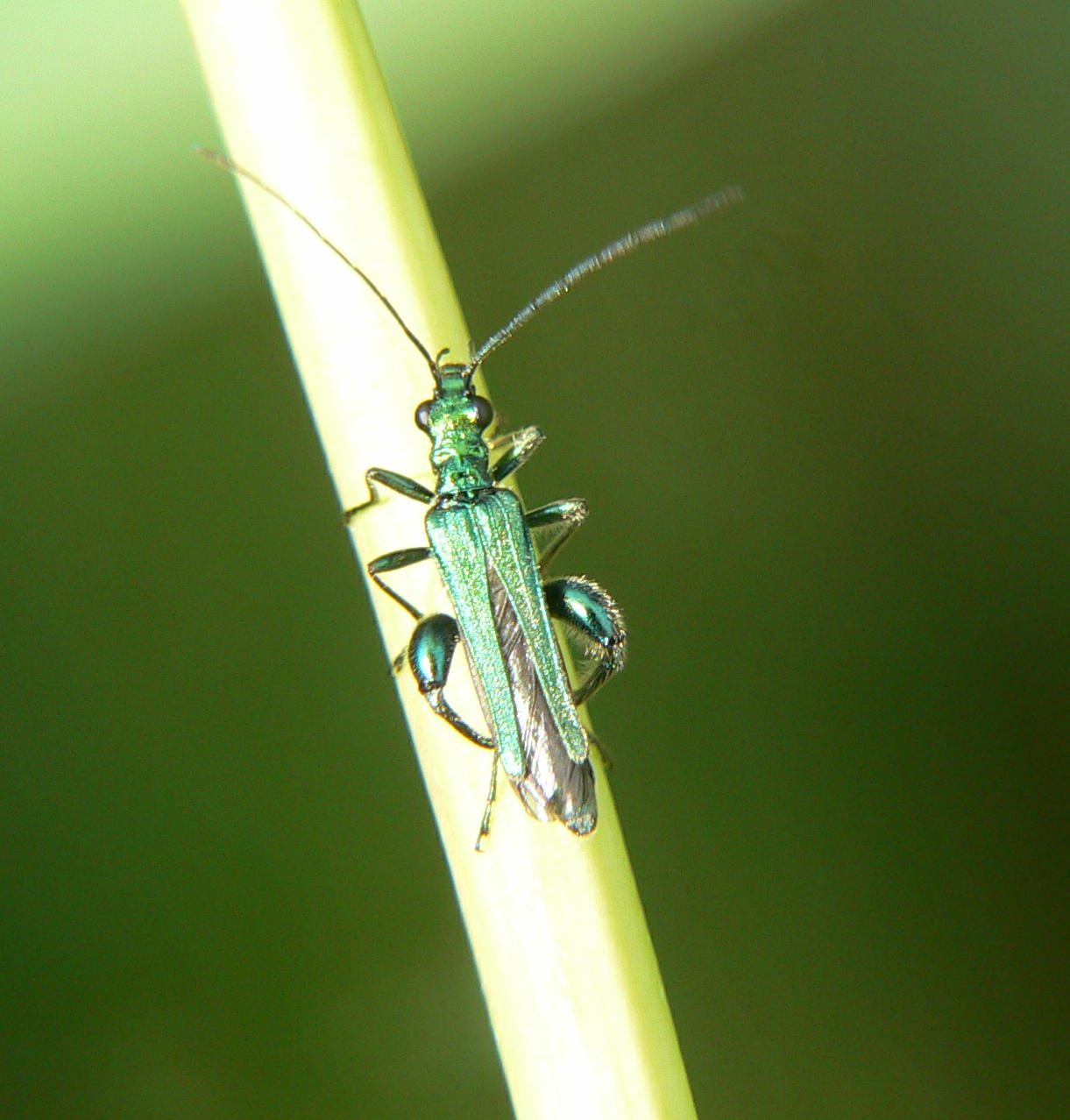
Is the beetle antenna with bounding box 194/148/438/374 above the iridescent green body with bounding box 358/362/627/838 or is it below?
above

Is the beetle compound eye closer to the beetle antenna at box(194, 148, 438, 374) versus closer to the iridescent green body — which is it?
the iridescent green body

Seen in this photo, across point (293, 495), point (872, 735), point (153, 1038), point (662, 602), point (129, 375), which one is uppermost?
point (129, 375)

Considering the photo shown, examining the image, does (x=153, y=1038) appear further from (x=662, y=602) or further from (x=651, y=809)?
(x=662, y=602)

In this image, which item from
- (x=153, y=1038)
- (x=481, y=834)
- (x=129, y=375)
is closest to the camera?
(x=481, y=834)

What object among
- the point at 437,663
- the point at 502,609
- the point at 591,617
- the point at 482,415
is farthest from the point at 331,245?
the point at 591,617

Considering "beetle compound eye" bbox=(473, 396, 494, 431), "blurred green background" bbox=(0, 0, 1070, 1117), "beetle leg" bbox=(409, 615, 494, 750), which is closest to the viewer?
"beetle leg" bbox=(409, 615, 494, 750)

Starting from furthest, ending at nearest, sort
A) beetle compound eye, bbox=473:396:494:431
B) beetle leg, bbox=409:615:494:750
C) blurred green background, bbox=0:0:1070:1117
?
blurred green background, bbox=0:0:1070:1117, beetle compound eye, bbox=473:396:494:431, beetle leg, bbox=409:615:494:750

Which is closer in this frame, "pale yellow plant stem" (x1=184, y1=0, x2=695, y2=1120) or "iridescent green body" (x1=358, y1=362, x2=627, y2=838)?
"pale yellow plant stem" (x1=184, y1=0, x2=695, y2=1120)

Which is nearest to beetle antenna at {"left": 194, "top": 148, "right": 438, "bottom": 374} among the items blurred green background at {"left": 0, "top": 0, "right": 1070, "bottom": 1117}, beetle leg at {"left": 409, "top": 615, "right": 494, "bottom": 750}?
beetle leg at {"left": 409, "top": 615, "right": 494, "bottom": 750}

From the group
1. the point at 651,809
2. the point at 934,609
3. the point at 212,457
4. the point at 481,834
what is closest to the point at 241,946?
the point at 651,809
